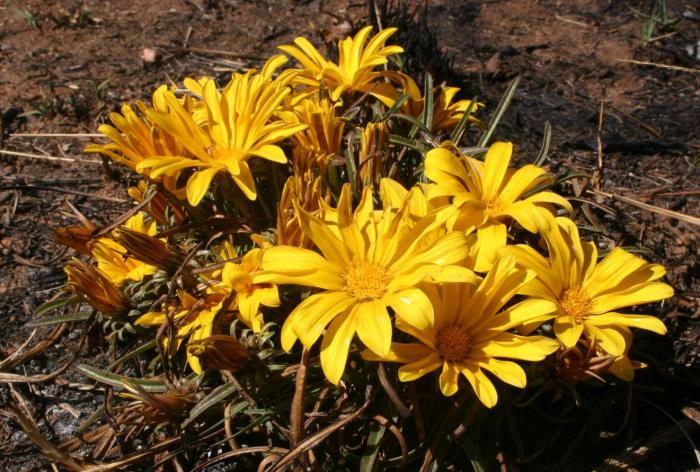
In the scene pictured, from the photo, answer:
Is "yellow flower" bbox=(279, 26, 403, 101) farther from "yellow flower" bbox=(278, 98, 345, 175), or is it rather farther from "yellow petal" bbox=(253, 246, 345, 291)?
"yellow petal" bbox=(253, 246, 345, 291)

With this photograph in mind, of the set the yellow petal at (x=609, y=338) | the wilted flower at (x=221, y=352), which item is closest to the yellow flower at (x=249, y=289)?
the wilted flower at (x=221, y=352)

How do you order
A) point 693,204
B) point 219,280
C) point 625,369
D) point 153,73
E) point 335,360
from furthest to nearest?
point 153,73 < point 693,204 < point 219,280 < point 625,369 < point 335,360

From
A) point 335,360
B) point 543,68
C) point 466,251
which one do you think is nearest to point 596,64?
point 543,68

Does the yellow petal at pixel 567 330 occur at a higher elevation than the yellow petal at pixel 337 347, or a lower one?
lower

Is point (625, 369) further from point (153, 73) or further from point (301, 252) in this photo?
point (153, 73)

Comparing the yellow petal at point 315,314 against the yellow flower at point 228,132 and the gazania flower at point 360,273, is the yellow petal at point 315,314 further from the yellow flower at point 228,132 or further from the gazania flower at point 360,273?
the yellow flower at point 228,132

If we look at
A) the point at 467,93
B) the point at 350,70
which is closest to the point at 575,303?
the point at 350,70

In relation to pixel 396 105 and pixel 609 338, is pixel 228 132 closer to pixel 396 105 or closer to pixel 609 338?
pixel 396 105
